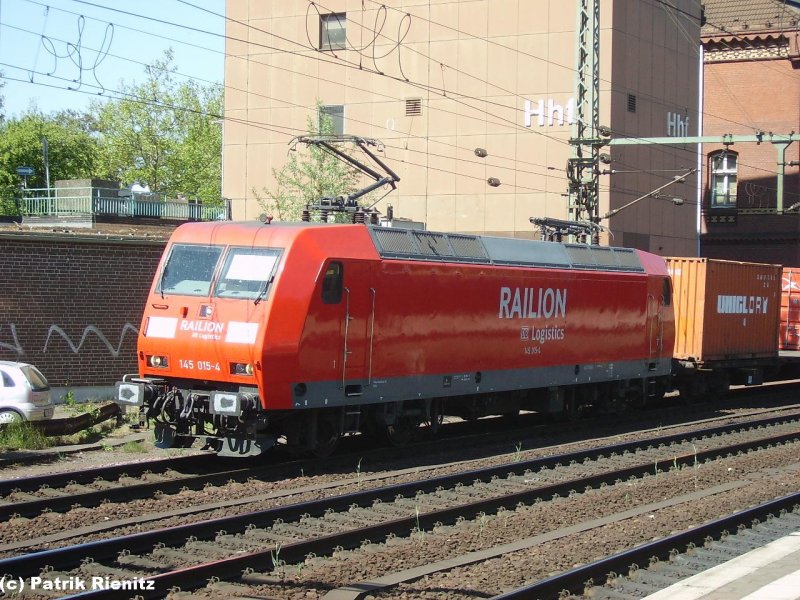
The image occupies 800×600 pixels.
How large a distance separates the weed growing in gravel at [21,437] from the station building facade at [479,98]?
2622cm

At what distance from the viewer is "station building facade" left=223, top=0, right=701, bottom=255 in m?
41.3

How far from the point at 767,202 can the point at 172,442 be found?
4005 cm

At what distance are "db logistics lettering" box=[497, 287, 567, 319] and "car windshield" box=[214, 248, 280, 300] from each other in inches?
191

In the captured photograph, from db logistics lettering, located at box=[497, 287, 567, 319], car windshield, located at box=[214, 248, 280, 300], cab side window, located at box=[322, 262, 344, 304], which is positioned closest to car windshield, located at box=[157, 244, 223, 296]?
car windshield, located at box=[214, 248, 280, 300]

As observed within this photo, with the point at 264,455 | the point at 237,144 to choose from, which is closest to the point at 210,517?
the point at 264,455

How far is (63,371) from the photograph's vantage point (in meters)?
21.2

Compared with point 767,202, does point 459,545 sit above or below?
below

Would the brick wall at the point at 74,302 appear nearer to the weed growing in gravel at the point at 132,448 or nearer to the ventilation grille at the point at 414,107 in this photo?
the weed growing in gravel at the point at 132,448

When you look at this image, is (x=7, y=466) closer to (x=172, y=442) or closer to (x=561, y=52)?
(x=172, y=442)

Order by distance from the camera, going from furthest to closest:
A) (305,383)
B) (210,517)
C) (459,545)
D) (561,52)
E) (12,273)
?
(561,52) → (12,273) → (305,383) → (210,517) → (459,545)

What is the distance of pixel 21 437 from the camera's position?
16266mm

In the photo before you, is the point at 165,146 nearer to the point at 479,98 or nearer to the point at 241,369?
the point at 479,98

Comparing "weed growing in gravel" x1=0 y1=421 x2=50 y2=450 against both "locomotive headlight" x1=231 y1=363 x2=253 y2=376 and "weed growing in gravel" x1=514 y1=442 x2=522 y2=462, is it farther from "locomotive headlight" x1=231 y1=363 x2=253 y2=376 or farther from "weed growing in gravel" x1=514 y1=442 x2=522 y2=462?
"weed growing in gravel" x1=514 y1=442 x2=522 y2=462

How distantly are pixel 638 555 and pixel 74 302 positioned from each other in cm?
1491
